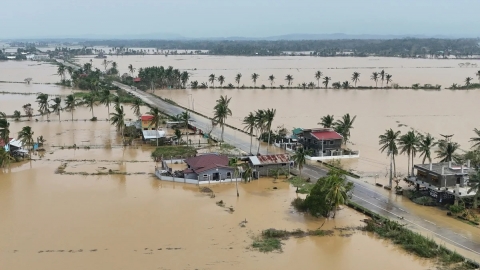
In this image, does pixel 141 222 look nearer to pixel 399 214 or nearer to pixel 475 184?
pixel 399 214

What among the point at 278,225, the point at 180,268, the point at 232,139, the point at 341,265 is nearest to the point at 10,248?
the point at 180,268

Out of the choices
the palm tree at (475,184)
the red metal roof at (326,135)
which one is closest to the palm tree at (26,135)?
the red metal roof at (326,135)

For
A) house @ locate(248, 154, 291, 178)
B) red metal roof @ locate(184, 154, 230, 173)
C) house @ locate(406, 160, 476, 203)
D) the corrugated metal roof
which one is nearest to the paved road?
house @ locate(248, 154, 291, 178)

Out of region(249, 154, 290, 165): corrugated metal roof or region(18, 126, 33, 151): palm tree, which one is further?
region(18, 126, 33, 151): palm tree

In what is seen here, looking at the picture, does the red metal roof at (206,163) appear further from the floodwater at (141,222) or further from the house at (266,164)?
the house at (266,164)

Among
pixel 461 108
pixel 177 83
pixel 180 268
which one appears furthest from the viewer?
pixel 177 83

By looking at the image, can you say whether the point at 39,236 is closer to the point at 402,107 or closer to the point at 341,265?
the point at 341,265

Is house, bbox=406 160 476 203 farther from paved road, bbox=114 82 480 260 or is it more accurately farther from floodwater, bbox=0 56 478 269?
floodwater, bbox=0 56 478 269

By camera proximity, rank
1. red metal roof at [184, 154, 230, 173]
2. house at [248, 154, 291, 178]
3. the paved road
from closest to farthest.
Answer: the paved road < red metal roof at [184, 154, 230, 173] < house at [248, 154, 291, 178]
